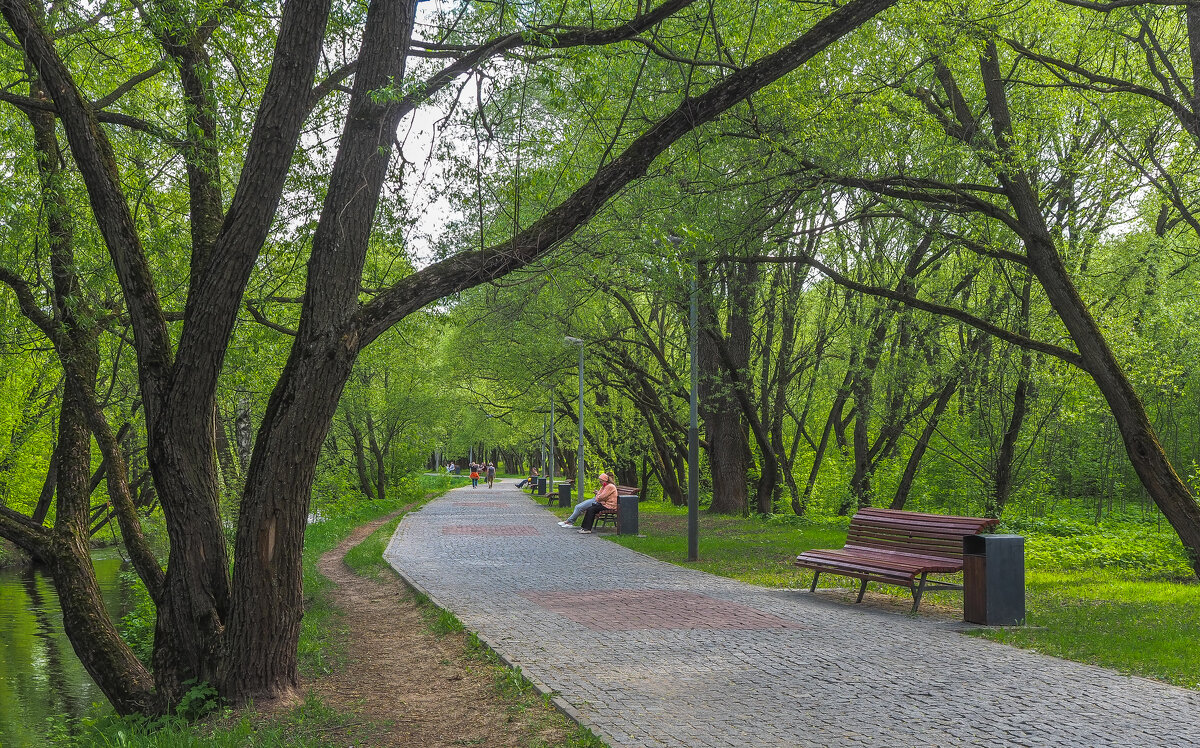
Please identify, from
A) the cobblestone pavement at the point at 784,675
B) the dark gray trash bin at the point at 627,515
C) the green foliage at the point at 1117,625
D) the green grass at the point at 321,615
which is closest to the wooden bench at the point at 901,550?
the cobblestone pavement at the point at 784,675

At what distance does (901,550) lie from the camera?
10.3 metres

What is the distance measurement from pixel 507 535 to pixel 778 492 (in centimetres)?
1019

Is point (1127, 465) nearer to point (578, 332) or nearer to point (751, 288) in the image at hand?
point (751, 288)

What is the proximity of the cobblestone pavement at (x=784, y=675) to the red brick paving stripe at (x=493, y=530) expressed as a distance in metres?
8.74

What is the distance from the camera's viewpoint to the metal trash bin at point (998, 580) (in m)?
8.62

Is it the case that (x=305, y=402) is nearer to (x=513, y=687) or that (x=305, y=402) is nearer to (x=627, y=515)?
(x=513, y=687)

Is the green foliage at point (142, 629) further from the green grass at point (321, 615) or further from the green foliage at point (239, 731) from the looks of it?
the green foliage at point (239, 731)

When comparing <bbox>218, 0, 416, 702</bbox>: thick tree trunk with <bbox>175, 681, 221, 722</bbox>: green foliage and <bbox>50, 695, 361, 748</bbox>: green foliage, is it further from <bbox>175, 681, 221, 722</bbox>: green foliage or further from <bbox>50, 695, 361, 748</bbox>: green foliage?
<bbox>50, 695, 361, 748</bbox>: green foliage

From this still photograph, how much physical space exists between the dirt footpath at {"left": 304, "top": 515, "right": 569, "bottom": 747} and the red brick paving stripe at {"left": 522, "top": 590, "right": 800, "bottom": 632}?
4.76ft

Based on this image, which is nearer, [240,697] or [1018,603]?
[240,697]

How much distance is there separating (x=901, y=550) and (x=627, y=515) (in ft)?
32.4

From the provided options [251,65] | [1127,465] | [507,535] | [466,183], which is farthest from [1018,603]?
[1127,465]

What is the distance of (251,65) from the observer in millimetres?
9672

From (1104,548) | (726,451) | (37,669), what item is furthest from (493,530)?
(1104,548)
